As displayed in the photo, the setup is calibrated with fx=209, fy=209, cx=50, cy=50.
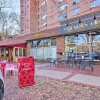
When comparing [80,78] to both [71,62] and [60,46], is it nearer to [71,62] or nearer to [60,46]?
[71,62]

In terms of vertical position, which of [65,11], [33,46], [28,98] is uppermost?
[65,11]

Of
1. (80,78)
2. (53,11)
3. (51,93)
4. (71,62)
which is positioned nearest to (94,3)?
(53,11)

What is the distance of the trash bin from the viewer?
358 inches

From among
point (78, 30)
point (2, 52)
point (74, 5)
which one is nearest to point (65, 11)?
point (74, 5)

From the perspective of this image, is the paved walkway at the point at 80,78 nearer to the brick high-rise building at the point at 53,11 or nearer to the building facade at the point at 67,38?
the brick high-rise building at the point at 53,11

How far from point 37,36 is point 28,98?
18.8m

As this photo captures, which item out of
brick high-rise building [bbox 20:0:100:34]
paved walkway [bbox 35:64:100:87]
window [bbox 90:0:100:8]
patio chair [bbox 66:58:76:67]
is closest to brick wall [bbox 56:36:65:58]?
brick high-rise building [bbox 20:0:100:34]

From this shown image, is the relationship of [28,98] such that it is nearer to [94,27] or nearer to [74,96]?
[74,96]

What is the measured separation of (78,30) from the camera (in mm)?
18609

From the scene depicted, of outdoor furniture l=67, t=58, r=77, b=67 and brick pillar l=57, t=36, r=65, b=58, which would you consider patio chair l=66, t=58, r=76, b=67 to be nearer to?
outdoor furniture l=67, t=58, r=77, b=67

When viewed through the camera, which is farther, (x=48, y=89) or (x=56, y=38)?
(x=56, y=38)

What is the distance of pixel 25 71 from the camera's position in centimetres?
923

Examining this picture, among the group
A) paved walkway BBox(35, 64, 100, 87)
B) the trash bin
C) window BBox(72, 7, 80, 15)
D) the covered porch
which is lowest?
paved walkway BBox(35, 64, 100, 87)

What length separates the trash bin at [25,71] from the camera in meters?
9.10
